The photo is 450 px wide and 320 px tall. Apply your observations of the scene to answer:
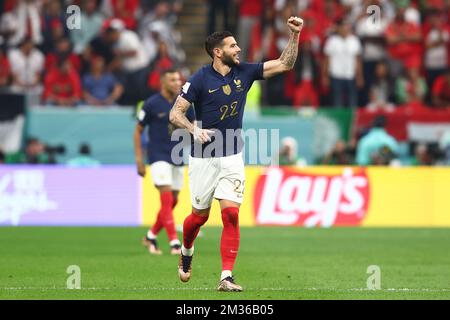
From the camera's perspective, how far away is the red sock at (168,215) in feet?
53.4

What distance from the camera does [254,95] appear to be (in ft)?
85.0

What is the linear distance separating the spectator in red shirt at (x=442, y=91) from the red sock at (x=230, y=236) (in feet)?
49.5

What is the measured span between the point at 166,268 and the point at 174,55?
12.8 metres

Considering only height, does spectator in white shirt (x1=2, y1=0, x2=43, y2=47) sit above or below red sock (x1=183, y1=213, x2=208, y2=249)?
above

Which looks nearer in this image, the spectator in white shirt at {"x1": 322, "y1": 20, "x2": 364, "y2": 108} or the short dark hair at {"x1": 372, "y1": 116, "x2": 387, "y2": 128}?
the short dark hair at {"x1": 372, "y1": 116, "x2": 387, "y2": 128}

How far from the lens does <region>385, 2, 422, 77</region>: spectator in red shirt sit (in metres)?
26.7

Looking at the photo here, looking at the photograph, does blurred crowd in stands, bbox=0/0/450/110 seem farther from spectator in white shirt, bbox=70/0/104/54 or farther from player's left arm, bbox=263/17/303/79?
player's left arm, bbox=263/17/303/79

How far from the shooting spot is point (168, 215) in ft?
53.6

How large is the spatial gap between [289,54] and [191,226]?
6.83 feet

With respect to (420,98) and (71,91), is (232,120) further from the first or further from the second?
(420,98)

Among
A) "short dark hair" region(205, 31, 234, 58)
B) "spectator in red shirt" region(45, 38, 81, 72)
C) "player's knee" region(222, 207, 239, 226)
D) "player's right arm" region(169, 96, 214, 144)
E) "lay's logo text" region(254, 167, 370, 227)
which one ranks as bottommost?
"lay's logo text" region(254, 167, 370, 227)

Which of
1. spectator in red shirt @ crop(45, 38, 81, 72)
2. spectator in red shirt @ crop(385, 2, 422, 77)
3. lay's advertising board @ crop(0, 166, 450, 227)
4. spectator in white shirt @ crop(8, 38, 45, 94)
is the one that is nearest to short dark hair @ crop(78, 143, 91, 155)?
lay's advertising board @ crop(0, 166, 450, 227)

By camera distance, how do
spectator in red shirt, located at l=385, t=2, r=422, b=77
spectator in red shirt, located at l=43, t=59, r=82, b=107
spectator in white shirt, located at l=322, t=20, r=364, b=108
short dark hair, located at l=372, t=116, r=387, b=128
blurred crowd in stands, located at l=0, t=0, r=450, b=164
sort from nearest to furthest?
short dark hair, located at l=372, t=116, r=387, b=128, spectator in red shirt, located at l=43, t=59, r=82, b=107, blurred crowd in stands, located at l=0, t=0, r=450, b=164, spectator in white shirt, located at l=322, t=20, r=364, b=108, spectator in red shirt, located at l=385, t=2, r=422, b=77

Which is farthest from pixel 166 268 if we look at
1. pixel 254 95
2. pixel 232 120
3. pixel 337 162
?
pixel 254 95
